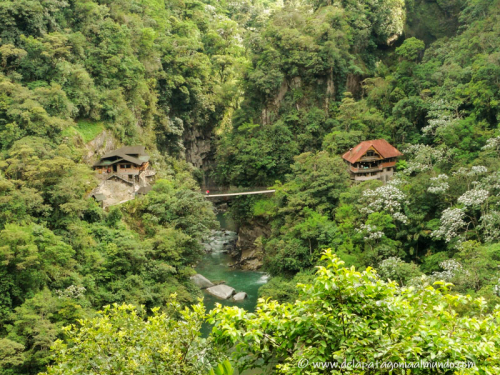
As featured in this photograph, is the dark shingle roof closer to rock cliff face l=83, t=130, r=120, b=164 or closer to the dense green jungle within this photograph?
rock cliff face l=83, t=130, r=120, b=164

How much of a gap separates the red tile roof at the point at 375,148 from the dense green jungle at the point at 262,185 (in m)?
0.94

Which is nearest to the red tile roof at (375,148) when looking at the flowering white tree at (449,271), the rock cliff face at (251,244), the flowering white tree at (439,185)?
the flowering white tree at (439,185)

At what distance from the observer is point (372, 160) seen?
26203mm

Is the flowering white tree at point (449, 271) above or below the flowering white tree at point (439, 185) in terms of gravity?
below

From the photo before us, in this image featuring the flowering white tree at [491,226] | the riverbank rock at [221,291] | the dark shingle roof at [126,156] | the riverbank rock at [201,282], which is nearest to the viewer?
the flowering white tree at [491,226]

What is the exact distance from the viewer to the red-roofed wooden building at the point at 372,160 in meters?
26.1

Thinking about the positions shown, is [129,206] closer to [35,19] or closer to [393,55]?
[35,19]

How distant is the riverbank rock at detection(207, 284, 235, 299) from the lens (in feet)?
82.3

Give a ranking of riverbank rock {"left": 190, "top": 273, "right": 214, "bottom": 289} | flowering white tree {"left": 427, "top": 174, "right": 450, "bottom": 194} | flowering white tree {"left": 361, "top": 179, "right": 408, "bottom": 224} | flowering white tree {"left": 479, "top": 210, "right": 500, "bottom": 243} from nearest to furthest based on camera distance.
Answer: flowering white tree {"left": 479, "top": 210, "right": 500, "bottom": 243}
flowering white tree {"left": 427, "top": 174, "right": 450, "bottom": 194}
flowering white tree {"left": 361, "top": 179, "right": 408, "bottom": 224}
riverbank rock {"left": 190, "top": 273, "right": 214, "bottom": 289}

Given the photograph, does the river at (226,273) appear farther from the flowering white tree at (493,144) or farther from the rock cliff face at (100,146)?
the flowering white tree at (493,144)

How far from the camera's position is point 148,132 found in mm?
31750

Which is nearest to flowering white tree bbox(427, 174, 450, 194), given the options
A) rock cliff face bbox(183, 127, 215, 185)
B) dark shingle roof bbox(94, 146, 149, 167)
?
dark shingle roof bbox(94, 146, 149, 167)

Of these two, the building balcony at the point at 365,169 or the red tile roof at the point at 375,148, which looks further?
the building balcony at the point at 365,169

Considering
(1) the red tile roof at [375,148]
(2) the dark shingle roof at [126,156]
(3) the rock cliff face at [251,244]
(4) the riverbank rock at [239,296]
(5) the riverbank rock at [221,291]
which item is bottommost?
(4) the riverbank rock at [239,296]
